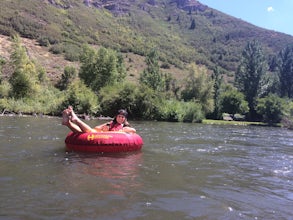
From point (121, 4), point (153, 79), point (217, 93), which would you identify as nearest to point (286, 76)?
point (217, 93)

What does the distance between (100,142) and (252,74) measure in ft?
197

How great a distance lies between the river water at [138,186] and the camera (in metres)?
Result: 6.70

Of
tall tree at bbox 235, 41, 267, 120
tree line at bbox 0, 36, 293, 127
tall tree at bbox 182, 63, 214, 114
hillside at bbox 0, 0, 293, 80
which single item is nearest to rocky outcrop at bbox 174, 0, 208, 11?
hillside at bbox 0, 0, 293, 80

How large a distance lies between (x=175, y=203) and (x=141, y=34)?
110 m

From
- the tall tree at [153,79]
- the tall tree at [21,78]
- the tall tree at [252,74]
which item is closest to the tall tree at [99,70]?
the tall tree at [153,79]

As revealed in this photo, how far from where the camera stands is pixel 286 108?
57156 mm

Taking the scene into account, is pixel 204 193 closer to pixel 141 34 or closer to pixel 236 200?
pixel 236 200

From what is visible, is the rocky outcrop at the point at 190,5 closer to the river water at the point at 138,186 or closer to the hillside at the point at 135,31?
the hillside at the point at 135,31

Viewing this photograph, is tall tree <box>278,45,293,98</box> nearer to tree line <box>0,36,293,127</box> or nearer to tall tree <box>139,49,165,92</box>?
tree line <box>0,36,293,127</box>

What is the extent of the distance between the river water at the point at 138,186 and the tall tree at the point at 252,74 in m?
54.9

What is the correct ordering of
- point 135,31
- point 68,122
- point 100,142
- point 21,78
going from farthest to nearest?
point 135,31 < point 21,78 < point 100,142 < point 68,122

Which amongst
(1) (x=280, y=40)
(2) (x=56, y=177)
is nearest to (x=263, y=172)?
(2) (x=56, y=177)

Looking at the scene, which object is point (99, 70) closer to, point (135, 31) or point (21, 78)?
point (21, 78)

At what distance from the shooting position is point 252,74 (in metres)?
68.4
